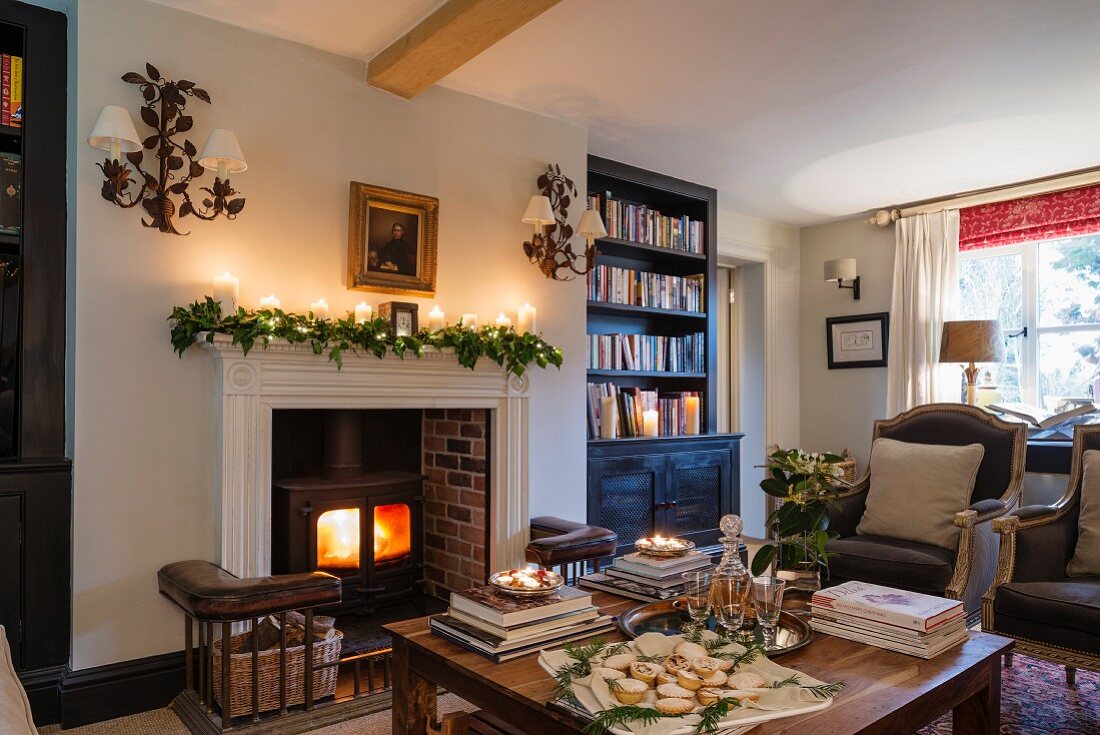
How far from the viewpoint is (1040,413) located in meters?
4.66

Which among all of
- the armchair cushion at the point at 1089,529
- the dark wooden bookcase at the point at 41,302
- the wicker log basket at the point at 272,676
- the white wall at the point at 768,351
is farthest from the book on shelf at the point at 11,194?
the white wall at the point at 768,351

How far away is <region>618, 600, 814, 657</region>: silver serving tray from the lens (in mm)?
1783

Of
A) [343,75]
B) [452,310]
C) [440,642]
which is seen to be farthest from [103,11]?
[440,642]

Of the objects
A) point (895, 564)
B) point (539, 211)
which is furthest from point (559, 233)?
point (895, 564)

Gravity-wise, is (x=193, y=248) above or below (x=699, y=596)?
above

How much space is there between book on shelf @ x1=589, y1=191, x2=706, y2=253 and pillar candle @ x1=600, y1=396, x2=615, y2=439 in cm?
95

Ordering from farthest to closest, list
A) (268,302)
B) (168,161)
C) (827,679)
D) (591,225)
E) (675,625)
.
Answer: (591,225) → (268,302) → (168,161) → (675,625) → (827,679)

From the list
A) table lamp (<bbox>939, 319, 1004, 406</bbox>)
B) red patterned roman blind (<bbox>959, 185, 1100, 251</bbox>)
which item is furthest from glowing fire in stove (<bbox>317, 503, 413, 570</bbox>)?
red patterned roman blind (<bbox>959, 185, 1100, 251</bbox>)

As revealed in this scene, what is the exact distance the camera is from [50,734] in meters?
2.39

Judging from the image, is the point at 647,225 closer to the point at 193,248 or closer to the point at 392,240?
the point at 392,240

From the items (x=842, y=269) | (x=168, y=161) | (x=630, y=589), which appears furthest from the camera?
(x=842, y=269)

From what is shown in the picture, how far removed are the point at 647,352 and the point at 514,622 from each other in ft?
10.2

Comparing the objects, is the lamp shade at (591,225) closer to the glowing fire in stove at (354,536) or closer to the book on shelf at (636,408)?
the book on shelf at (636,408)

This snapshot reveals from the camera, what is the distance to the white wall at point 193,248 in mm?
2523
